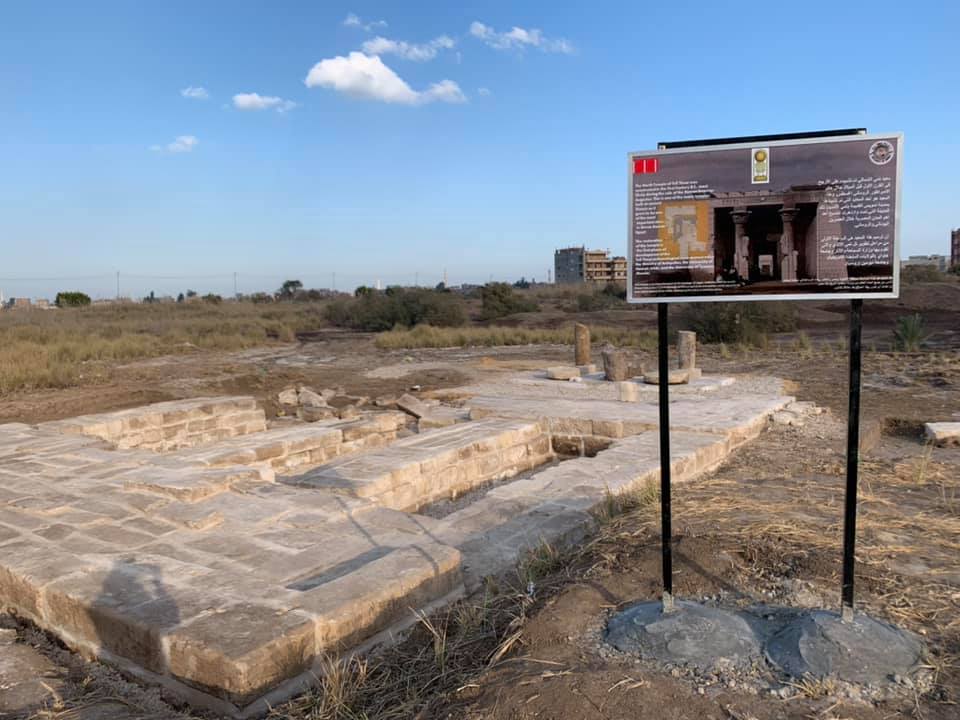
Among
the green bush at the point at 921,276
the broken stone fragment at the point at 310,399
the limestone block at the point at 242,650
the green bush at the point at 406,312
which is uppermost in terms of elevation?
the green bush at the point at 921,276

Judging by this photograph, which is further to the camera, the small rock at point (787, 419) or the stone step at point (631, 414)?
the small rock at point (787, 419)

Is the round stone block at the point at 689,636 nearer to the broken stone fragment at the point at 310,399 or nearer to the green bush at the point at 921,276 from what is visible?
the broken stone fragment at the point at 310,399

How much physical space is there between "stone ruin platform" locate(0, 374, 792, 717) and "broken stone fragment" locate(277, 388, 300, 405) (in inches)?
171

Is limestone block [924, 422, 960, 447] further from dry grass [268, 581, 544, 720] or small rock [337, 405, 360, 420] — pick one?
small rock [337, 405, 360, 420]

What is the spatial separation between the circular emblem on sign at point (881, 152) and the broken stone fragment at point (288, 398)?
11.0m

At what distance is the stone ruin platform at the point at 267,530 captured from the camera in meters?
2.95

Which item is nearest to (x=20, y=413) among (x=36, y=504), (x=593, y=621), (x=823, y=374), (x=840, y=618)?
(x=36, y=504)

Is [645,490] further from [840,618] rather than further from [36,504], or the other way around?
[36,504]

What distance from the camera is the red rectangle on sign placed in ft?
9.79

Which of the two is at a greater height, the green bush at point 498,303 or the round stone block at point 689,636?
the green bush at point 498,303

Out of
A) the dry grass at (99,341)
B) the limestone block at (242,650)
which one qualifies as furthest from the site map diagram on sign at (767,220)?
the dry grass at (99,341)

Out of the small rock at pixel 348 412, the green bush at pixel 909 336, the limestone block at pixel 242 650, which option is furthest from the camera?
the green bush at pixel 909 336

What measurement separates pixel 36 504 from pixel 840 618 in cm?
463

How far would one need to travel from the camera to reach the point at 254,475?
17.4 feet
